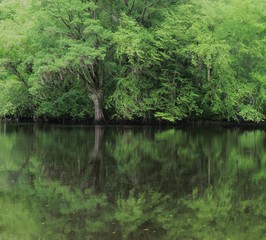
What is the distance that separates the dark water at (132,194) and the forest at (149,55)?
14.5 meters

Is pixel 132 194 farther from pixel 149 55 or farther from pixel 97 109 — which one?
pixel 97 109

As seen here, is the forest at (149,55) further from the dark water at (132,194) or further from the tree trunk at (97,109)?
the dark water at (132,194)

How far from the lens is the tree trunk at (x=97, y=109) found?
34.4 metres

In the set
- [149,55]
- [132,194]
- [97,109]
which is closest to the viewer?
[132,194]

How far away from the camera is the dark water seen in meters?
7.45

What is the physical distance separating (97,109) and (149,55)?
6194mm

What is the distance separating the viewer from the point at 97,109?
3469cm

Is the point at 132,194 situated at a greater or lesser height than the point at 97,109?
lesser

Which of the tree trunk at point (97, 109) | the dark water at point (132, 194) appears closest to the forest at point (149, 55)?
the tree trunk at point (97, 109)

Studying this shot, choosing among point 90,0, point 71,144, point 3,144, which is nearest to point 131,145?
point 71,144

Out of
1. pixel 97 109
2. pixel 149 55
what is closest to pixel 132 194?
pixel 149 55

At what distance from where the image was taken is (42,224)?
307 inches

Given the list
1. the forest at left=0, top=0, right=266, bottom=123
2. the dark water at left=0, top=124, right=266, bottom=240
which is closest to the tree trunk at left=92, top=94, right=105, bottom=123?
the forest at left=0, top=0, right=266, bottom=123

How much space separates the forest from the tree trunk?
8cm
